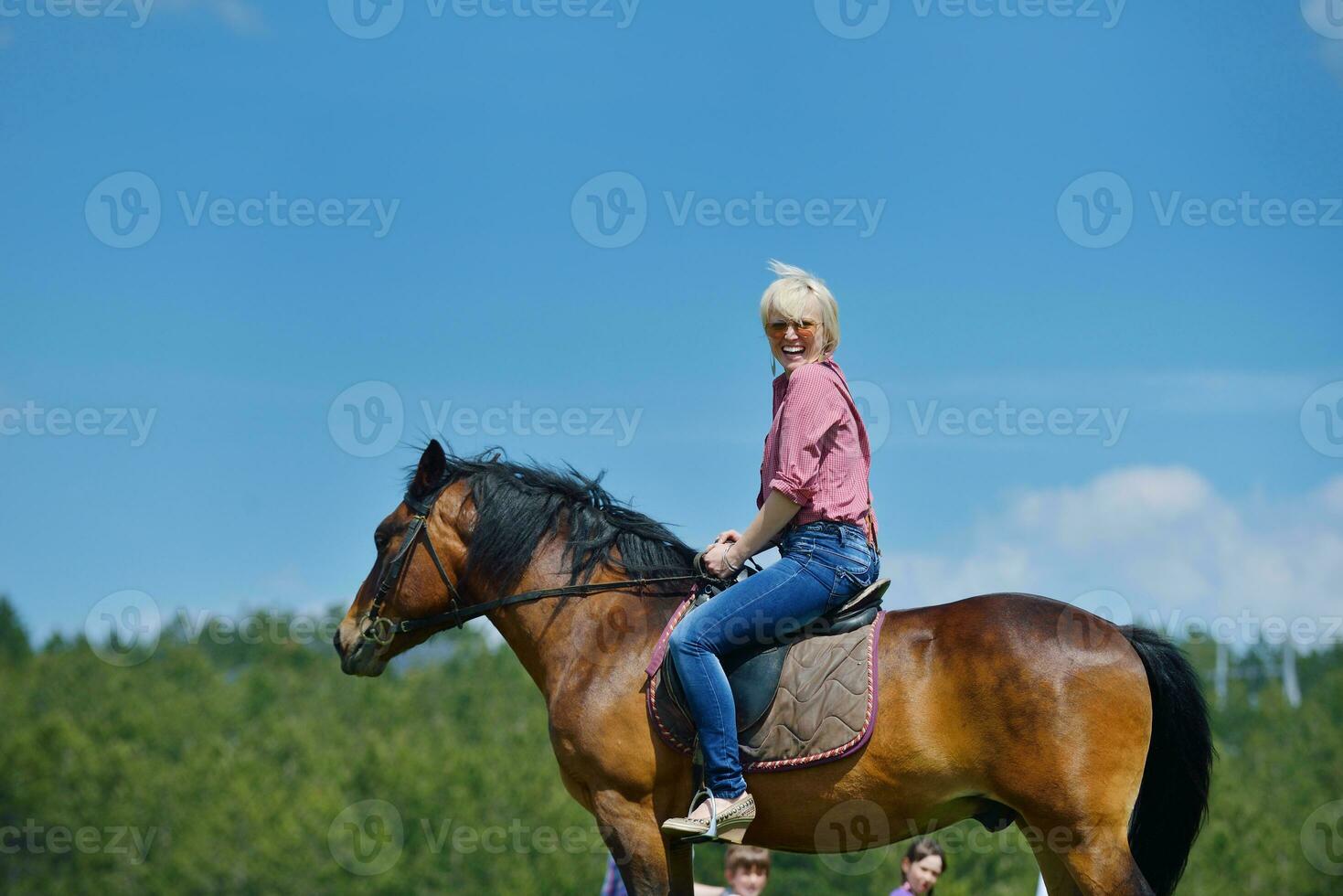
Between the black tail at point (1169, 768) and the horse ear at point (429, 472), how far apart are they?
12.2 feet

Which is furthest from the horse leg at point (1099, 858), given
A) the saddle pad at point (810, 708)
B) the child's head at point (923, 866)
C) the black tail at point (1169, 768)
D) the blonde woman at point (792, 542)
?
the child's head at point (923, 866)


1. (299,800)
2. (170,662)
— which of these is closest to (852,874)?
(299,800)

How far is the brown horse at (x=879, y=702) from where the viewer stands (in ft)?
19.2

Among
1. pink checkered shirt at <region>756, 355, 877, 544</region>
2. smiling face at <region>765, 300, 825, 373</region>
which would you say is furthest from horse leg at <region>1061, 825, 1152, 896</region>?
smiling face at <region>765, 300, 825, 373</region>

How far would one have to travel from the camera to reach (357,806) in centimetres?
6938

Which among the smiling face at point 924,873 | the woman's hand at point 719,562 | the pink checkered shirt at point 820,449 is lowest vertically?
the smiling face at point 924,873

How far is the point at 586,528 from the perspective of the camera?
695 centimetres

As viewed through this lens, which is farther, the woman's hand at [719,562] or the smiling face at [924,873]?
the smiling face at [924,873]

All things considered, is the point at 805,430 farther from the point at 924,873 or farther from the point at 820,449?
the point at 924,873

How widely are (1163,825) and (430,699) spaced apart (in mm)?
90947

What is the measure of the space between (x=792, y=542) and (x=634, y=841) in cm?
167

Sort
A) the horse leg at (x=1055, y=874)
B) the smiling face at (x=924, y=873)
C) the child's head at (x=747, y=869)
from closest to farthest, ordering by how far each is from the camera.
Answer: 1. the horse leg at (x=1055, y=874)
2. the smiling face at (x=924, y=873)
3. the child's head at (x=747, y=869)

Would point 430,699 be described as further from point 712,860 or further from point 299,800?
point 712,860

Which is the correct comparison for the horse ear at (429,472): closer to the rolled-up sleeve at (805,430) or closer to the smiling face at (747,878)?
the rolled-up sleeve at (805,430)
